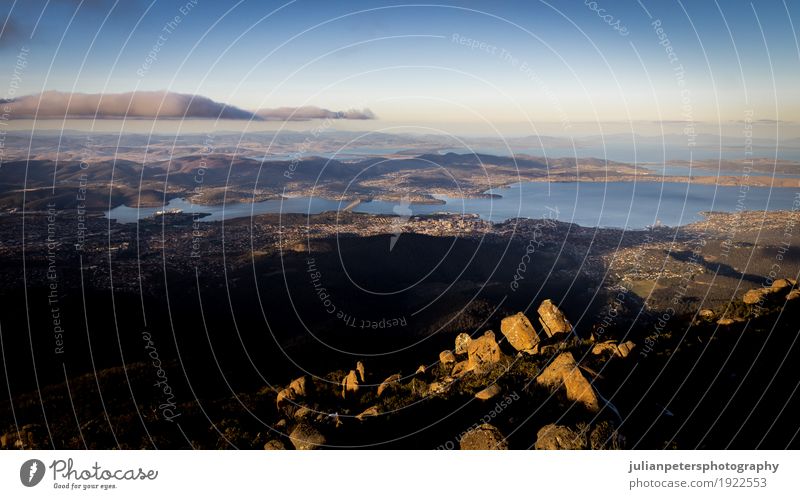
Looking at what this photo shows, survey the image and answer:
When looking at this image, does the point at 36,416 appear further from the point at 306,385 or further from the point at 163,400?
the point at 306,385

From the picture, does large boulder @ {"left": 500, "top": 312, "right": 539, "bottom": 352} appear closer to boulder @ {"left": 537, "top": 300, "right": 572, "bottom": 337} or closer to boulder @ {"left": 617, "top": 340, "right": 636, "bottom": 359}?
boulder @ {"left": 537, "top": 300, "right": 572, "bottom": 337}

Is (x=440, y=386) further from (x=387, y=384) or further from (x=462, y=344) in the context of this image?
(x=462, y=344)

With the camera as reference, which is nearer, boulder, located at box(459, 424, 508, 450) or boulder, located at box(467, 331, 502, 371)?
boulder, located at box(459, 424, 508, 450)

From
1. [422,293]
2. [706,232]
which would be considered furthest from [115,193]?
[706,232]

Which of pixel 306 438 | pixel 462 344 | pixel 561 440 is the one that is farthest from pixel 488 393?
pixel 462 344

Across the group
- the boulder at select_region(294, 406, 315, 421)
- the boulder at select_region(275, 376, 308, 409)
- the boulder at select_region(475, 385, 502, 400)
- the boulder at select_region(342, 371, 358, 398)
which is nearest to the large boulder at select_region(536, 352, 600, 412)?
the boulder at select_region(475, 385, 502, 400)
